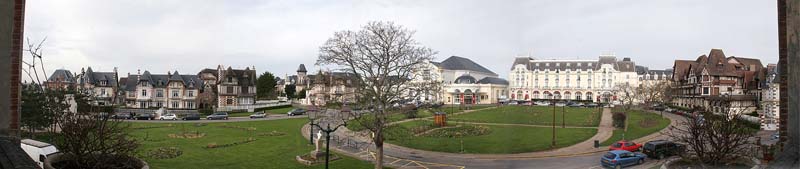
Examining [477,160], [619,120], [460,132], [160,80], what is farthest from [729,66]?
[160,80]

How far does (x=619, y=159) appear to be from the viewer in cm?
1897

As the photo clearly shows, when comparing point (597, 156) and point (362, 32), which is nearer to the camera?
point (362, 32)

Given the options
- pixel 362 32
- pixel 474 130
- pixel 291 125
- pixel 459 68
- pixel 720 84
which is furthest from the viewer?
pixel 459 68

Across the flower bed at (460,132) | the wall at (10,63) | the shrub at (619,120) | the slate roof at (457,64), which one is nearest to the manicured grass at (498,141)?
the flower bed at (460,132)

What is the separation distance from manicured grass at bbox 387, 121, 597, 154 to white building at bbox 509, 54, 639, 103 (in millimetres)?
43459

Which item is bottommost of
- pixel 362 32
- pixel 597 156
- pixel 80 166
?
pixel 597 156

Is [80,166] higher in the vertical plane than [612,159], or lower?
higher

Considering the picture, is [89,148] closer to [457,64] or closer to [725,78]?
[725,78]

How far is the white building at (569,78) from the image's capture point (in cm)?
7094

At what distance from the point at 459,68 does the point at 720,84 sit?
32283 mm

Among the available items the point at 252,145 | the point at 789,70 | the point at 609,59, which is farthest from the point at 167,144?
the point at 609,59

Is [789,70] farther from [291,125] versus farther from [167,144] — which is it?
[291,125]

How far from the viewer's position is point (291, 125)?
1401 inches

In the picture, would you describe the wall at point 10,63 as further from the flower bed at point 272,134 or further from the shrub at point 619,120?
the shrub at point 619,120
